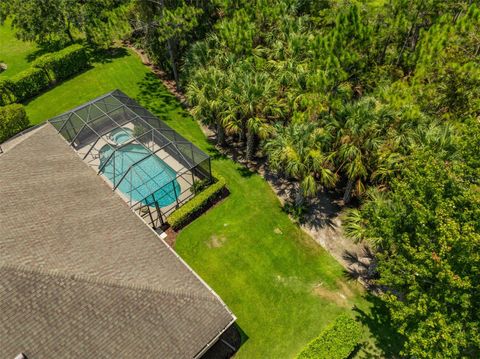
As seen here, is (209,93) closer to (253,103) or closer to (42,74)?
(253,103)

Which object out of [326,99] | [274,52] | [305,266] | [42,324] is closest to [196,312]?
[42,324]

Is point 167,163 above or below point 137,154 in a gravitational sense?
below

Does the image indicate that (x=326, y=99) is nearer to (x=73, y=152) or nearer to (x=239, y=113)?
(x=239, y=113)

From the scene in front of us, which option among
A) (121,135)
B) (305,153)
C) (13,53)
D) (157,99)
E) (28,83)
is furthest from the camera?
(13,53)

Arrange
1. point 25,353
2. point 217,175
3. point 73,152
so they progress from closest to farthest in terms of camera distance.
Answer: point 25,353
point 73,152
point 217,175

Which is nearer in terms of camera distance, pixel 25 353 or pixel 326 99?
pixel 25 353

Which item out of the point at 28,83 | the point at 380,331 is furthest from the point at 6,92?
the point at 380,331
